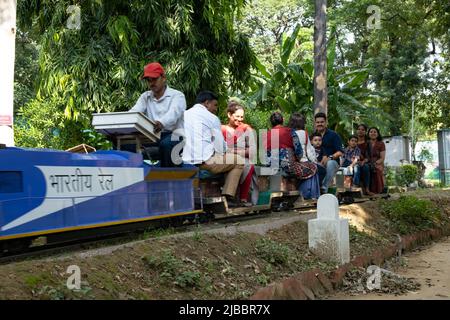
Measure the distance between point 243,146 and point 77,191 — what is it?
345 centimetres

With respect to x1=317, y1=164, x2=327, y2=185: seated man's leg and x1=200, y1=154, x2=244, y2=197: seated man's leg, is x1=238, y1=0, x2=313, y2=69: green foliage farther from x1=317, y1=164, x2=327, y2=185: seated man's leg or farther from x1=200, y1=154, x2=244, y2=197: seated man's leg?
x1=200, y1=154, x2=244, y2=197: seated man's leg

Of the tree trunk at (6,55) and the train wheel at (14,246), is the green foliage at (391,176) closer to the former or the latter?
the tree trunk at (6,55)

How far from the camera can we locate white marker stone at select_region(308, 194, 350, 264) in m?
6.87

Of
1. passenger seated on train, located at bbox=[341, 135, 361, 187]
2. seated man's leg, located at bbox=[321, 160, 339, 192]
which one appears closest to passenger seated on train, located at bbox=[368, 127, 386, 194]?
passenger seated on train, located at bbox=[341, 135, 361, 187]

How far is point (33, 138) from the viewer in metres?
13.6

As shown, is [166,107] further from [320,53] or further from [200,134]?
[320,53]

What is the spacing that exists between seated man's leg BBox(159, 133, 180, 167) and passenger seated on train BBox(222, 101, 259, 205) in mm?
1240

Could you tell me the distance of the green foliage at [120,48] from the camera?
11680 mm

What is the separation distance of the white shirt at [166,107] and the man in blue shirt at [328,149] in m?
4.06

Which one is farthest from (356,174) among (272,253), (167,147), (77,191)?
(77,191)

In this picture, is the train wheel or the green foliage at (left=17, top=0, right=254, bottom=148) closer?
the train wheel

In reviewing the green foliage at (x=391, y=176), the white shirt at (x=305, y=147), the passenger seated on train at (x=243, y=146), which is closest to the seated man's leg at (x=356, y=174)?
the white shirt at (x=305, y=147)

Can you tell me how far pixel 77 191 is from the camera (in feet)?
19.0
